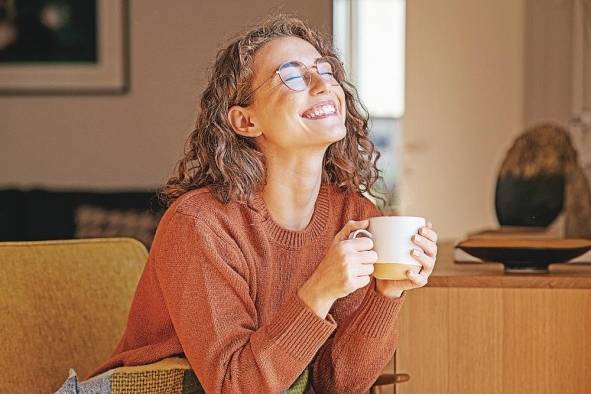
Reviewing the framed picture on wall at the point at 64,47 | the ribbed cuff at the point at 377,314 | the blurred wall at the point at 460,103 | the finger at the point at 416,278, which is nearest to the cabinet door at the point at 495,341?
the ribbed cuff at the point at 377,314

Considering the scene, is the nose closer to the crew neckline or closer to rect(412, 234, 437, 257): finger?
the crew neckline

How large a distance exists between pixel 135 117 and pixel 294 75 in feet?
8.49

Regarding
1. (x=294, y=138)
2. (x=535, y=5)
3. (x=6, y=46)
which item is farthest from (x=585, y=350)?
(x=535, y=5)

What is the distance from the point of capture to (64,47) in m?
4.30

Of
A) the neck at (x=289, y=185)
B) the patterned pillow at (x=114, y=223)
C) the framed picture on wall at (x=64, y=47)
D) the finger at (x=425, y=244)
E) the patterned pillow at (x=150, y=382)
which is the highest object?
the framed picture on wall at (x=64, y=47)

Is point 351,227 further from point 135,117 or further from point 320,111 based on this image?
point 135,117

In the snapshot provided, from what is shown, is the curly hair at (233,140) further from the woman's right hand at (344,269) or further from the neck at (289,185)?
the woman's right hand at (344,269)

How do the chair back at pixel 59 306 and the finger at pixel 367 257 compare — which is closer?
the finger at pixel 367 257

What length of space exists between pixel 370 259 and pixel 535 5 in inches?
152

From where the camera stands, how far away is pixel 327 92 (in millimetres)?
1650

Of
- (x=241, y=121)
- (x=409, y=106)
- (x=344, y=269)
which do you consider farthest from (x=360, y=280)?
(x=409, y=106)

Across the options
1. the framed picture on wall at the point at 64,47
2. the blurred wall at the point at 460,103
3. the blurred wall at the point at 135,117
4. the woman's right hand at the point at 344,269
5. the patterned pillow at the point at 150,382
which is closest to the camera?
the woman's right hand at the point at 344,269

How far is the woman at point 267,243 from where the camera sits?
1.53 m

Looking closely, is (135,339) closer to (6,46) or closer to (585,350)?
(585,350)
